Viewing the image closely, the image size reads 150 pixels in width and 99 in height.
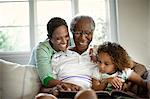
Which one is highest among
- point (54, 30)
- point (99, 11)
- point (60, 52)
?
point (99, 11)

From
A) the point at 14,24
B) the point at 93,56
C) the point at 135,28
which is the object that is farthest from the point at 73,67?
the point at 14,24

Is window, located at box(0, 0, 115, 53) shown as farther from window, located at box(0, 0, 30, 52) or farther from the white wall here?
the white wall

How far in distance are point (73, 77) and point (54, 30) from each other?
31 cm

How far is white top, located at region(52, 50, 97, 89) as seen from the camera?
1.74 meters

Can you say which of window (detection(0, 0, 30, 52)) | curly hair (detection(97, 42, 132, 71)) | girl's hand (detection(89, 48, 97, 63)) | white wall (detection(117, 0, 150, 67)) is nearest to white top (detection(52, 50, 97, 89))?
girl's hand (detection(89, 48, 97, 63))

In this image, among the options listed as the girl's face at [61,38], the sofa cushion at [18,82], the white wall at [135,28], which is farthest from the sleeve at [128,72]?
the white wall at [135,28]

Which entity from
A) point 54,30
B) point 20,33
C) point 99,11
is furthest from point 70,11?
point 54,30

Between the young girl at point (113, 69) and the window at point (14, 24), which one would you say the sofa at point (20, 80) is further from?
the window at point (14, 24)

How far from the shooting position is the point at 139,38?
2.40 meters

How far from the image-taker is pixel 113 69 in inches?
67.0

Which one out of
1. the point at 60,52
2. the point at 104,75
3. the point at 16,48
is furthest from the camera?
the point at 16,48

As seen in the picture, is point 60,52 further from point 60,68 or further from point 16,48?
point 16,48

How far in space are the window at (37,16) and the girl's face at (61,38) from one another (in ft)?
2.59

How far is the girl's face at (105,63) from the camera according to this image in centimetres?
168
